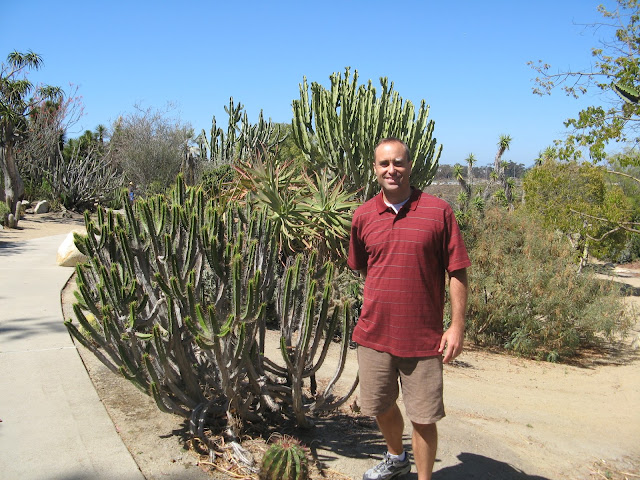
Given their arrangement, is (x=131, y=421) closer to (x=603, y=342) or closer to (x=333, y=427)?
(x=333, y=427)

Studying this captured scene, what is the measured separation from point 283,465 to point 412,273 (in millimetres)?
1215

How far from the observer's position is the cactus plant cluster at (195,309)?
3146 mm

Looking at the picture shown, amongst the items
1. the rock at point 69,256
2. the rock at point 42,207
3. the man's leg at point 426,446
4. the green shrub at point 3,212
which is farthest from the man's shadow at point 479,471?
the rock at point 42,207

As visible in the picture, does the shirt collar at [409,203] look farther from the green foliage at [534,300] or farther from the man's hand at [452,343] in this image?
the green foliage at [534,300]

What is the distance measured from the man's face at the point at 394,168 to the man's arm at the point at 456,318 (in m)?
0.52

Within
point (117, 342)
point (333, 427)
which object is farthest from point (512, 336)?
point (117, 342)

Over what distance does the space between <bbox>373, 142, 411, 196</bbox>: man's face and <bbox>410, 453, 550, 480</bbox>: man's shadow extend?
171 centimetres

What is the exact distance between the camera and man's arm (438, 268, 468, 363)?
110 inches

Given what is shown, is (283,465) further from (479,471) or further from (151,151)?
(151,151)

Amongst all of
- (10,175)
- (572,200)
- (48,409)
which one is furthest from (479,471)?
(10,175)

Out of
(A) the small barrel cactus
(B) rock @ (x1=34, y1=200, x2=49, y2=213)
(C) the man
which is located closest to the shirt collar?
(C) the man

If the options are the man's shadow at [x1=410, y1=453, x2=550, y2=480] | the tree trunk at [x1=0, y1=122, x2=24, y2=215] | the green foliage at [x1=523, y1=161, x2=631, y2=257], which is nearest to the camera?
the man's shadow at [x1=410, y1=453, x2=550, y2=480]

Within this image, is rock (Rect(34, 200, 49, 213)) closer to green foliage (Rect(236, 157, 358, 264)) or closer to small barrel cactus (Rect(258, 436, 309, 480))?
green foliage (Rect(236, 157, 358, 264))

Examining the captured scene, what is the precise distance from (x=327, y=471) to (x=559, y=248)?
7532 millimetres
